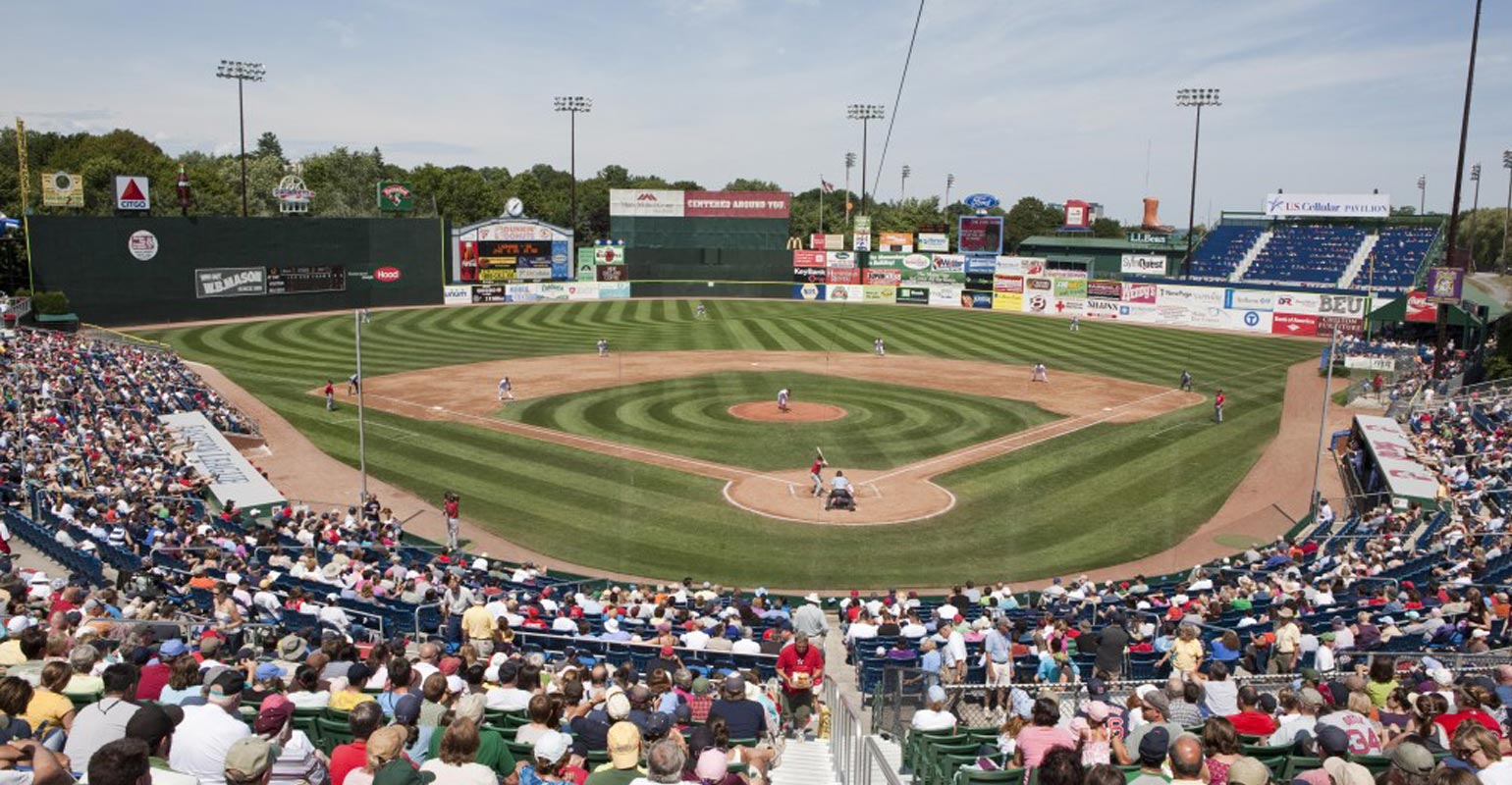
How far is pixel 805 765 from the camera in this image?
9.83 m

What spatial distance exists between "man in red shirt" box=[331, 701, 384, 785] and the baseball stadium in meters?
0.03

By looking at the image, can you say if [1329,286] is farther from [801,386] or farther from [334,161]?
[334,161]

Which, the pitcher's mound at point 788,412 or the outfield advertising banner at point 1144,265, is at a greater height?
the outfield advertising banner at point 1144,265

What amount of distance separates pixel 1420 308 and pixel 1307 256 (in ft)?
98.4

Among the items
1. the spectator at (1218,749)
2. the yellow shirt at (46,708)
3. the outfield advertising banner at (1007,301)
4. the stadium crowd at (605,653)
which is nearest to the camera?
the stadium crowd at (605,653)

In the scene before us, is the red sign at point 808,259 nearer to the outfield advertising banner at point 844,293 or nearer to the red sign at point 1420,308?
the outfield advertising banner at point 844,293

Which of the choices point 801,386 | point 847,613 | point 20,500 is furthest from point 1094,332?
point 20,500

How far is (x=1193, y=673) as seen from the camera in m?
11.9

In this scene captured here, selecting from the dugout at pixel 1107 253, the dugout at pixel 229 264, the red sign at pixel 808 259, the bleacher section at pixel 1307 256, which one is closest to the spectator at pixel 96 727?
the dugout at pixel 229 264

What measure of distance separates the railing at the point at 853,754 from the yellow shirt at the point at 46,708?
5.96 m

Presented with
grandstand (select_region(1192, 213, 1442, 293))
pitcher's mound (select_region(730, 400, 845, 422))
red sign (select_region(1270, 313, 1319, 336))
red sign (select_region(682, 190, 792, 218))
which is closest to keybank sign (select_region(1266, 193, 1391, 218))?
grandstand (select_region(1192, 213, 1442, 293))

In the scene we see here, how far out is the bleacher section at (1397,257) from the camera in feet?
249

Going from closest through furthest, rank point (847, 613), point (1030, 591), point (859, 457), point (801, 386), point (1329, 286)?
point (847, 613) < point (1030, 591) < point (859, 457) < point (801, 386) < point (1329, 286)

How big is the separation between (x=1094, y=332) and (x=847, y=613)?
2199 inches
